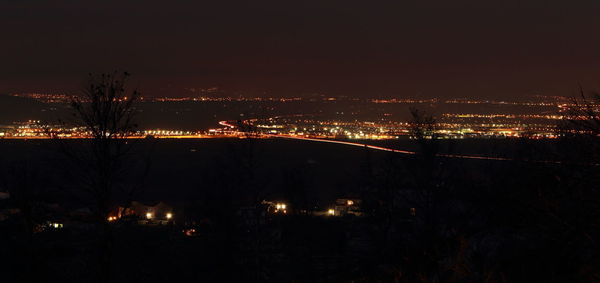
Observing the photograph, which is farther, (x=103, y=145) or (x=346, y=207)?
(x=346, y=207)

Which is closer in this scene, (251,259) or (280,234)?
(251,259)

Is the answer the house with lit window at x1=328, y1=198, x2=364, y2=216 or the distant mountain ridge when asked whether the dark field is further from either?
the distant mountain ridge

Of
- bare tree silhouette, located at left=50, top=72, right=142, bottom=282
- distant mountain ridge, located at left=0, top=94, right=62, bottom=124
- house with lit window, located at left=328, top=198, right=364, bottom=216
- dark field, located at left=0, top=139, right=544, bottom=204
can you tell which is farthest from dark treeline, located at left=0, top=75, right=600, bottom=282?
distant mountain ridge, located at left=0, top=94, right=62, bottom=124

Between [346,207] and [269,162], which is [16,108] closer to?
[269,162]

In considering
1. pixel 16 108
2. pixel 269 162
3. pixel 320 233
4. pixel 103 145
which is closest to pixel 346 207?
pixel 320 233

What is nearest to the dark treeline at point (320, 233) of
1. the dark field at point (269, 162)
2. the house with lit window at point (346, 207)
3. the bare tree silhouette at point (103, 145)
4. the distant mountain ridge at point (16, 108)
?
the bare tree silhouette at point (103, 145)

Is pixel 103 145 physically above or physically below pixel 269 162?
above

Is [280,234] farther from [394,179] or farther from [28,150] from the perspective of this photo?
[28,150]

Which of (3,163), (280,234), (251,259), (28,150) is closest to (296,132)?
(28,150)
